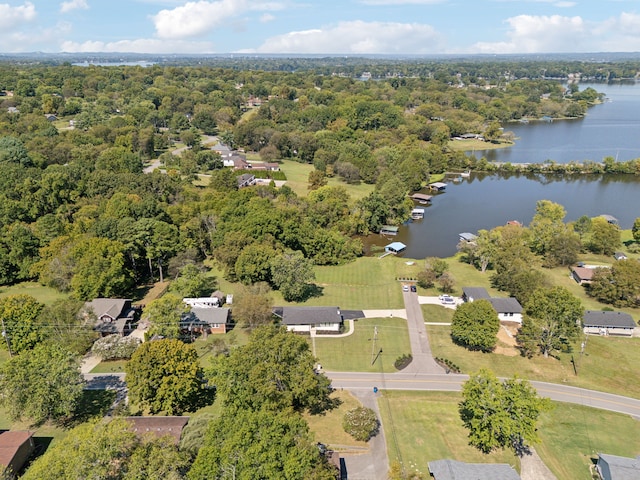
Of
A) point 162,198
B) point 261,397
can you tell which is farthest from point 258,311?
point 162,198

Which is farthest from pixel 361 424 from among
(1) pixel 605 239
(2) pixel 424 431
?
(1) pixel 605 239

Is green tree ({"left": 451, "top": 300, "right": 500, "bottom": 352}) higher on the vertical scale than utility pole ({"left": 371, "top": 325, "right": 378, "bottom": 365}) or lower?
higher

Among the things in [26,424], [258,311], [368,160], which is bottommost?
[26,424]

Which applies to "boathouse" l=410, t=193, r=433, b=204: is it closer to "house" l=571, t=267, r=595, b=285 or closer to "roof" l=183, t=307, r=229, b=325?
"house" l=571, t=267, r=595, b=285

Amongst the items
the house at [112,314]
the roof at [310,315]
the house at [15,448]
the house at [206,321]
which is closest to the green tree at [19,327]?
the house at [112,314]

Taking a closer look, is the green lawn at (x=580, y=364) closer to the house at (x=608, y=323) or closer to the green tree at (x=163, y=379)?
the house at (x=608, y=323)

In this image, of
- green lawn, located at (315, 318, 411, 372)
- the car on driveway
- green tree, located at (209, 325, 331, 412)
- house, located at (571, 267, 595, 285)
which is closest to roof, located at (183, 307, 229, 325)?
green lawn, located at (315, 318, 411, 372)

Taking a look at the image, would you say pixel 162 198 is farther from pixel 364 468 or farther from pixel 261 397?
pixel 364 468
